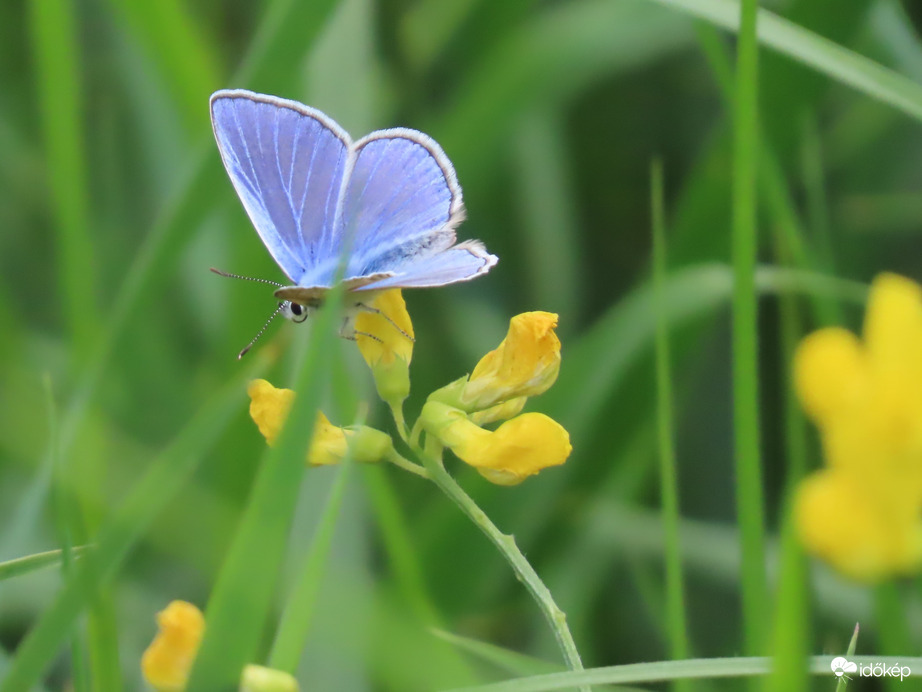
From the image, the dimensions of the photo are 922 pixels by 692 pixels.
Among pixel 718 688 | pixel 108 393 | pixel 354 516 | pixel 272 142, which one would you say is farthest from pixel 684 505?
pixel 272 142

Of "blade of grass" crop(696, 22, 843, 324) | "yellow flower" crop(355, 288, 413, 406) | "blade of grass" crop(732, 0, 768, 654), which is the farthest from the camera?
"blade of grass" crop(696, 22, 843, 324)

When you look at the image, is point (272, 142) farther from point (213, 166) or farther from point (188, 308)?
point (188, 308)

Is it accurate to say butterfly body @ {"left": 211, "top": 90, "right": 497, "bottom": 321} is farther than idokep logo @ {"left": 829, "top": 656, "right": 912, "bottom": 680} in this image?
Yes

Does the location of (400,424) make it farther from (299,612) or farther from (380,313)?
(299,612)

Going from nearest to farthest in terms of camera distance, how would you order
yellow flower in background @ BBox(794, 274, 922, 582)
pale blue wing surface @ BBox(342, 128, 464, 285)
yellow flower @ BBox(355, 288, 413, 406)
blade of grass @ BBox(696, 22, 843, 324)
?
1. yellow flower in background @ BBox(794, 274, 922, 582)
2. yellow flower @ BBox(355, 288, 413, 406)
3. pale blue wing surface @ BBox(342, 128, 464, 285)
4. blade of grass @ BBox(696, 22, 843, 324)

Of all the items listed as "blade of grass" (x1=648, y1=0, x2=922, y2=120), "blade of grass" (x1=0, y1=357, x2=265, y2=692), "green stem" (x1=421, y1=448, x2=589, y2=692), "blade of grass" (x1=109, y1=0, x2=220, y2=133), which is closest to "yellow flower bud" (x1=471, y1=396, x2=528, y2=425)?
"green stem" (x1=421, y1=448, x2=589, y2=692)

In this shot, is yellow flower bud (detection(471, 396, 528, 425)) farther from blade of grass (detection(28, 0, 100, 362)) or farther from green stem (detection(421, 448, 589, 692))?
blade of grass (detection(28, 0, 100, 362))

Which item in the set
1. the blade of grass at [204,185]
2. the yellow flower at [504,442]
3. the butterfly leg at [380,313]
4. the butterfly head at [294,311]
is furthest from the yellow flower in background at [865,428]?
the blade of grass at [204,185]
